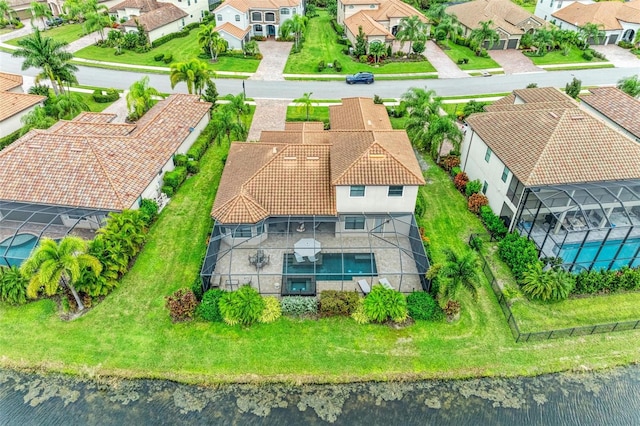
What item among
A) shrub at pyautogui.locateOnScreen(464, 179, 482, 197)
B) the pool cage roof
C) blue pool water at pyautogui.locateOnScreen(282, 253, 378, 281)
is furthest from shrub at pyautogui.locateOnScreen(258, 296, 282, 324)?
shrub at pyautogui.locateOnScreen(464, 179, 482, 197)

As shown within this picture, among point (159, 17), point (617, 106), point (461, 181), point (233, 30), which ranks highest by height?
point (617, 106)

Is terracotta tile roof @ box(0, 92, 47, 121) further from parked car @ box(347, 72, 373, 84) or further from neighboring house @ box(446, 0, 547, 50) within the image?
neighboring house @ box(446, 0, 547, 50)

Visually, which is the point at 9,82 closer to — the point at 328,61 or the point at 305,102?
the point at 305,102

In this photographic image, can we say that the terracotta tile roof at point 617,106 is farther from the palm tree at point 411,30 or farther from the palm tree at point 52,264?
the palm tree at point 52,264

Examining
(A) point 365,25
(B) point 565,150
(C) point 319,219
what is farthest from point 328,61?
(B) point 565,150

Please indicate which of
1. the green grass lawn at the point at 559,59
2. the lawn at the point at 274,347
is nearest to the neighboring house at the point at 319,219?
the lawn at the point at 274,347

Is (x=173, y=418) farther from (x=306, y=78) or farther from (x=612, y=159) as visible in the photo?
(x=306, y=78)
